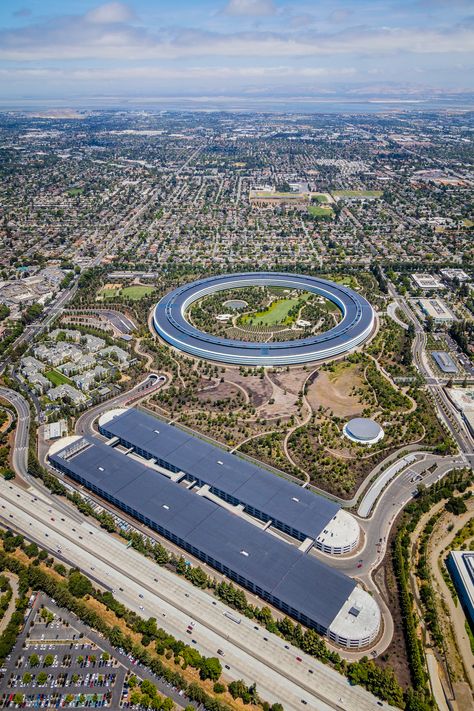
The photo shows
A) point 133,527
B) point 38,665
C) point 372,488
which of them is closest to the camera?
point 38,665

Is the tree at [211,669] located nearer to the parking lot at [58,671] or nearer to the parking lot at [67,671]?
the parking lot at [67,671]

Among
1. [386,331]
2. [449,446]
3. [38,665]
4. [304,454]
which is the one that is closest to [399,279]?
[386,331]

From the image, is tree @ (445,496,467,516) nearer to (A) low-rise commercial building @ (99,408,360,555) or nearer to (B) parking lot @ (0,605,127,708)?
(A) low-rise commercial building @ (99,408,360,555)

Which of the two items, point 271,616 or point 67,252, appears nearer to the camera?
point 271,616

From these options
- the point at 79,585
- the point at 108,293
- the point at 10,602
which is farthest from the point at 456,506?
the point at 108,293

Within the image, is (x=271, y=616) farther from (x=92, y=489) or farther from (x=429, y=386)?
(x=429, y=386)

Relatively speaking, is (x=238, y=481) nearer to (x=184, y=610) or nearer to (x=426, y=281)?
(x=184, y=610)

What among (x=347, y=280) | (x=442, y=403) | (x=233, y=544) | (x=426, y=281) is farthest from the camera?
(x=347, y=280)

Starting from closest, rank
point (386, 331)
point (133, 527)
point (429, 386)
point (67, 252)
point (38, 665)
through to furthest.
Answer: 1. point (38, 665)
2. point (133, 527)
3. point (429, 386)
4. point (386, 331)
5. point (67, 252)

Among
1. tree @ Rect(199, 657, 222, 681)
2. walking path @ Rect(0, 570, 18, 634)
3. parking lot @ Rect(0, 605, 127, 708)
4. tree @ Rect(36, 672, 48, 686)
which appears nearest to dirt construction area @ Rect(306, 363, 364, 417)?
tree @ Rect(199, 657, 222, 681)
